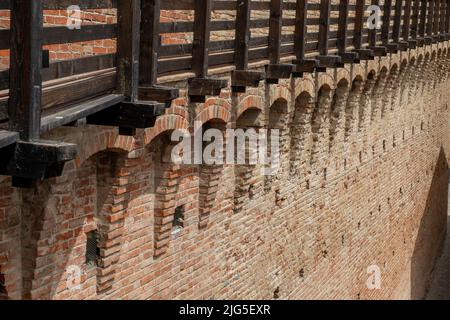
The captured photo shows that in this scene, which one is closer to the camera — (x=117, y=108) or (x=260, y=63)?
(x=117, y=108)

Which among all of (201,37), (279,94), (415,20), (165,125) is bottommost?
(165,125)

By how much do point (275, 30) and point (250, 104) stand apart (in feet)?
2.97

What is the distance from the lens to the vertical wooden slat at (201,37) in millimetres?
6461

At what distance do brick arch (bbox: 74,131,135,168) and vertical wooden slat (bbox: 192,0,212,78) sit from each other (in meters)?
0.98

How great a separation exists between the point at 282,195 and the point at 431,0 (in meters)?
11.6

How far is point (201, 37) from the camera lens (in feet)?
21.4

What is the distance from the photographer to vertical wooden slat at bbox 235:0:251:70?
7.38 meters

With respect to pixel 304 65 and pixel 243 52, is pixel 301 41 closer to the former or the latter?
pixel 304 65

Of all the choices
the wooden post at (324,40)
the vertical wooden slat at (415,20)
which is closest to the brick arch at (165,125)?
Answer: the wooden post at (324,40)

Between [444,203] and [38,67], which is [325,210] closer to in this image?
[38,67]

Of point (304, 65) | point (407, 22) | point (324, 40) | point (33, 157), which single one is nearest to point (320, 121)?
point (324, 40)

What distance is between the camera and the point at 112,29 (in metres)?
5.15

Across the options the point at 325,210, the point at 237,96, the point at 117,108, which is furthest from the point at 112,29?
the point at 325,210

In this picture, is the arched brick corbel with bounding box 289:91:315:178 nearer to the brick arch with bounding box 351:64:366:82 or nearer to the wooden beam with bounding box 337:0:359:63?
the wooden beam with bounding box 337:0:359:63
